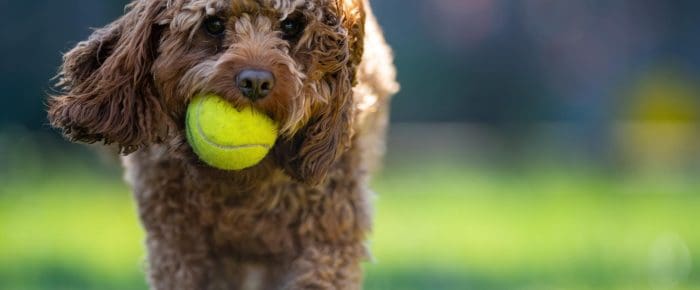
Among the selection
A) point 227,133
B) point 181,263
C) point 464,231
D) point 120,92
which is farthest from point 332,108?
point 464,231

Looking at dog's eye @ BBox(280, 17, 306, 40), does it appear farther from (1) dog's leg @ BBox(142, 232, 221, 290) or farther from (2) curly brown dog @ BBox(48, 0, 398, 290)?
(1) dog's leg @ BBox(142, 232, 221, 290)

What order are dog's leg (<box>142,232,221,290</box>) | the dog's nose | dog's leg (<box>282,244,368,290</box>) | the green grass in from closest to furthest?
the dog's nose
dog's leg (<box>282,244,368,290</box>)
dog's leg (<box>142,232,221,290</box>)
the green grass

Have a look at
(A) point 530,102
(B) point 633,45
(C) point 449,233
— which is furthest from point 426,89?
(C) point 449,233

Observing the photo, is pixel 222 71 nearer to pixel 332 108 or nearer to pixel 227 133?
pixel 227 133

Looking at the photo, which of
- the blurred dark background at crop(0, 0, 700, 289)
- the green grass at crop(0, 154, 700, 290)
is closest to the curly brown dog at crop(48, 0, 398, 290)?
the green grass at crop(0, 154, 700, 290)

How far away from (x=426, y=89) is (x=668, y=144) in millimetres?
2591

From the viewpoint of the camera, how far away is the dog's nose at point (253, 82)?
399cm

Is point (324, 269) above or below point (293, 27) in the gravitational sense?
below

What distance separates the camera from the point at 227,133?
4121 millimetres

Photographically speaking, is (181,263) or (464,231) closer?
(181,263)

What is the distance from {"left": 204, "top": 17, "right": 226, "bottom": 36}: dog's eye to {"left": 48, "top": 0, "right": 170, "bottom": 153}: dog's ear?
0.59 feet

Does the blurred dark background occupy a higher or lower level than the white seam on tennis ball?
higher

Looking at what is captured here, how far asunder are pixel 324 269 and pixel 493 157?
723cm

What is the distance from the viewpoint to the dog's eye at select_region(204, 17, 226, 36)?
Result: 4.20 meters
